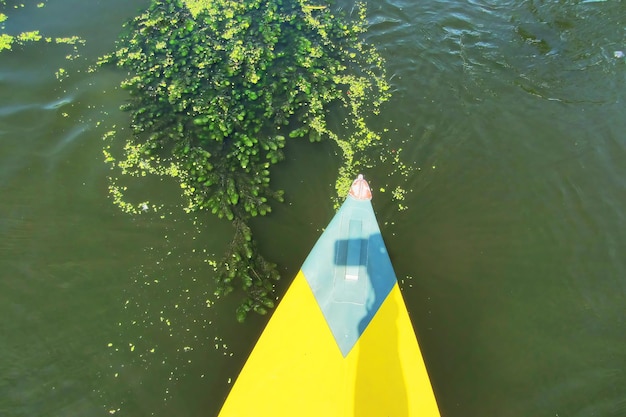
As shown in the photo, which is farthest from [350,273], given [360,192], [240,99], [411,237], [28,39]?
[28,39]

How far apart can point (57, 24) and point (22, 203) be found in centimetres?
453

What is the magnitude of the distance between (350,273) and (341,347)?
0.81 meters

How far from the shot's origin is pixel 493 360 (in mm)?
5086

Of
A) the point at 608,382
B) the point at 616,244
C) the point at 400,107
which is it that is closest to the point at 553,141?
the point at 616,244

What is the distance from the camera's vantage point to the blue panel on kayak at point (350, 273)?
4.49m

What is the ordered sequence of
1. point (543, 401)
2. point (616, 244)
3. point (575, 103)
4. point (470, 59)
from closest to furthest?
point (543, 401), point (616, 244), point (575, 103), point (470, 59)

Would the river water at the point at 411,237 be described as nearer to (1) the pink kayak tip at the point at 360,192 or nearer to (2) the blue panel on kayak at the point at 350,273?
(2) the blue panel on kayak at the point at 350,273

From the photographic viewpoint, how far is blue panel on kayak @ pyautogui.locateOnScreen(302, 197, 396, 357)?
4.49 meters

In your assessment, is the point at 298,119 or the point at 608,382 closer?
the point at 608,382

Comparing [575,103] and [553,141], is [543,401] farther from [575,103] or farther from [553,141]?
[575,103]

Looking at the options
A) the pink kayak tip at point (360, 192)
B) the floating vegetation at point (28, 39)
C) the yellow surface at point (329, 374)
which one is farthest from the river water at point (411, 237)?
the pink kayak tip at point (360, 192)

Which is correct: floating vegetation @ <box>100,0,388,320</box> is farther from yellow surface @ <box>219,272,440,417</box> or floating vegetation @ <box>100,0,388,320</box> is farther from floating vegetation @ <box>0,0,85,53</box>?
floating vegetation @ <box>0,0,85,53</box>

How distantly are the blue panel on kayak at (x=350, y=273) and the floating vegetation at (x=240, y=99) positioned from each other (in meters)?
1.00

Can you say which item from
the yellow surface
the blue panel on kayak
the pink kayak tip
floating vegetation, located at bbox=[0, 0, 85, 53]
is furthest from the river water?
the pink kayak tip
